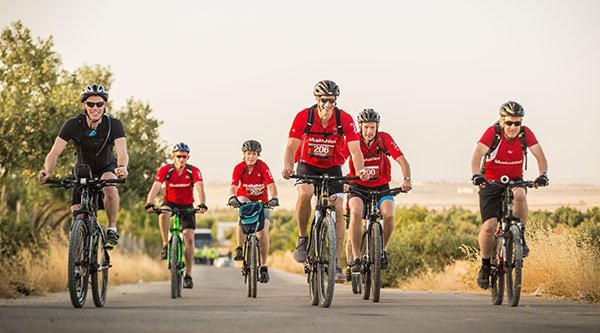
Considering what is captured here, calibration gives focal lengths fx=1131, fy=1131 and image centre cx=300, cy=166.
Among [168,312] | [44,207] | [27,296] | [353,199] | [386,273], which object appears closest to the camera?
[168,312]

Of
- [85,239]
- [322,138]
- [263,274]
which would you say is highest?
[322,138]

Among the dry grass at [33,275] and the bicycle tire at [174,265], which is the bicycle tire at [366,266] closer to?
the bicycle tire at [174,265]

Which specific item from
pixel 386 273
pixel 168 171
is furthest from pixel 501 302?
pixel 386 273

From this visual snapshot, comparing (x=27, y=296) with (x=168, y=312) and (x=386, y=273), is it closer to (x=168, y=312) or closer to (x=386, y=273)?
(x=168, y=312)

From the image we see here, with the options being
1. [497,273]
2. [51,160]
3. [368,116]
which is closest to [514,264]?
[497,273]

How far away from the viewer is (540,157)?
14078 millimetres

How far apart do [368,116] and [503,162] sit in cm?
263

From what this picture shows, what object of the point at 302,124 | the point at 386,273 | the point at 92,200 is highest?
the point at 302,124

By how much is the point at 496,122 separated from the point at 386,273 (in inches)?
550

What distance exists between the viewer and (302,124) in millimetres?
14094

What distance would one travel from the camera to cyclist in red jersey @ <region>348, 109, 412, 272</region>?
15656 millimetres

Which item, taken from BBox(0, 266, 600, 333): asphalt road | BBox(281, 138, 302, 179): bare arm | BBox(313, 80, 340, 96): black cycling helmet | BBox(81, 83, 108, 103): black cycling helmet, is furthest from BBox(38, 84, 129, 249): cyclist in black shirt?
BBox(313, 80, 340, 96): black cycling helmet

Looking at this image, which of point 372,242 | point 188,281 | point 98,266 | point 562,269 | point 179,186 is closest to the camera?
point 98,266

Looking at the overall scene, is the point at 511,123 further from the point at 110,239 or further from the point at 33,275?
the point at 33,275
